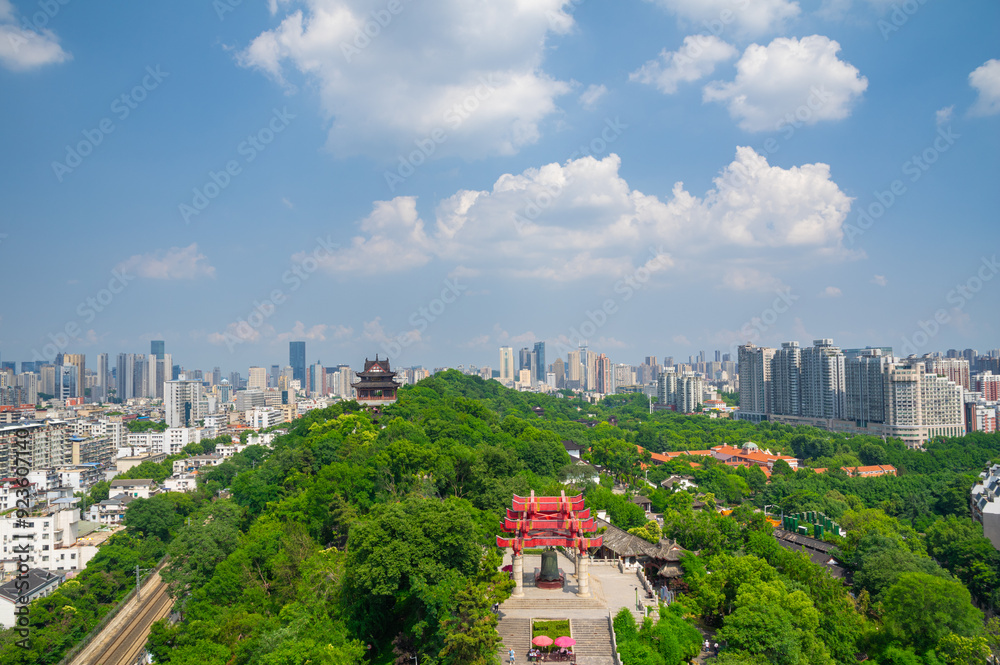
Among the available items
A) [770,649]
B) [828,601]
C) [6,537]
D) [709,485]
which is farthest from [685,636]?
[6,537]

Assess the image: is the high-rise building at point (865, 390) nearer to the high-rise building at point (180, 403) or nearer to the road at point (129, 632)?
the road at point (129, 632)

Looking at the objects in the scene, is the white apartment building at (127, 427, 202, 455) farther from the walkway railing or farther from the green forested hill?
the walkway railing

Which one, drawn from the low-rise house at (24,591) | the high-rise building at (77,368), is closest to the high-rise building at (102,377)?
the high-rise building at (77,368)

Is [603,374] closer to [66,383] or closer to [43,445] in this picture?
[66,383]

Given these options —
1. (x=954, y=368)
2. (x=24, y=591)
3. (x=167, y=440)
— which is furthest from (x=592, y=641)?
(x=954, y=368)

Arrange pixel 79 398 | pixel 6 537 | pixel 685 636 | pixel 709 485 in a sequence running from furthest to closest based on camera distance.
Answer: pixel 79 398, pixel 709 485, pixel 6 537, pixel 685 636

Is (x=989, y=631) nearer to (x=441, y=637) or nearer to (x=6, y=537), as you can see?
(x=441, y=637)

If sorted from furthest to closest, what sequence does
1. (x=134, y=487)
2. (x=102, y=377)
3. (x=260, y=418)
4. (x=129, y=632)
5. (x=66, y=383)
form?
(x=102, y=377)
(x=66, y=383)
(x=260, y=418)
(x=134, y=487)
(x=129, y=632)
